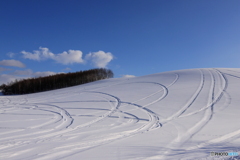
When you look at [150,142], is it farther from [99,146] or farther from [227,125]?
[227,125]

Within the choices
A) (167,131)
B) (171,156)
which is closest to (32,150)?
(171,156)

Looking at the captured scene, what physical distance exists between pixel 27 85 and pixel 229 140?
4638cm

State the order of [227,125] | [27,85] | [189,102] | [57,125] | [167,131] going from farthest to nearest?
[27,85], [189,102], [57,125], [227,125], [167,131]

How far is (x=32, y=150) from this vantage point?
13.1 feet

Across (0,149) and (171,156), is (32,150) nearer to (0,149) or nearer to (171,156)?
(0,149)

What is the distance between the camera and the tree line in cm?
4072

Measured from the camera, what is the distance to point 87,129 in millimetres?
5879

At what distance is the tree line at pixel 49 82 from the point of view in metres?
40.7

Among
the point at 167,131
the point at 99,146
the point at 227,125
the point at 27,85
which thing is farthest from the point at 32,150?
the point at 27,85

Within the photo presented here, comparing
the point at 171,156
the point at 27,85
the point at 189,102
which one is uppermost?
the point at 27,85

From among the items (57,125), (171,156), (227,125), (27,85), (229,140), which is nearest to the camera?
(171,156)

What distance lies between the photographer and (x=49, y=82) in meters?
42.1

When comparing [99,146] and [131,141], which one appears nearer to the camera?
[99,146]

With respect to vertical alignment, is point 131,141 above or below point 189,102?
below
